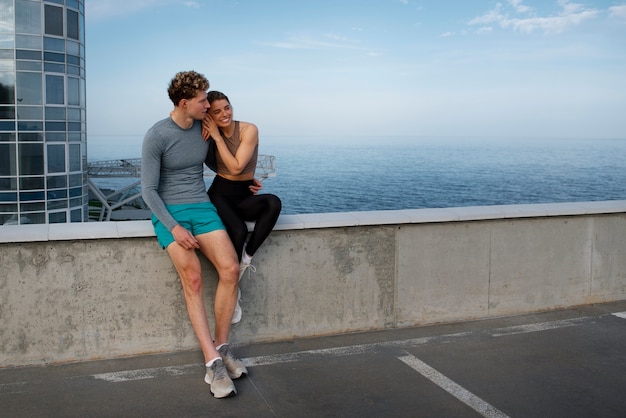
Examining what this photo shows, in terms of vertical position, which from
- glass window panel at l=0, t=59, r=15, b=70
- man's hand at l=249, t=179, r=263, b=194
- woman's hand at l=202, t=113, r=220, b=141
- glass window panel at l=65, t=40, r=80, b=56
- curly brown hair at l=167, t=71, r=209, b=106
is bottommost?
man's hand at l=249, t=179, r=263, b=194

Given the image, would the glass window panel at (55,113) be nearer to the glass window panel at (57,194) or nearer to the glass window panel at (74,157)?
the glass window panel at (74,157)

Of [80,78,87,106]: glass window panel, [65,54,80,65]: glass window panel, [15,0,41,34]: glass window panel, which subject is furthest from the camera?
[80,78,87,106]: glass window panel

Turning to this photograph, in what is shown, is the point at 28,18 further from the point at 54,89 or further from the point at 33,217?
the point at 33,217

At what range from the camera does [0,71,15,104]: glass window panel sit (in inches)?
1368

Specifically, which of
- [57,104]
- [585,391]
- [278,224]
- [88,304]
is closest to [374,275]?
[278,224]

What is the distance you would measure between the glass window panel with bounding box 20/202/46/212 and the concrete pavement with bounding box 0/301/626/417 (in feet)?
109

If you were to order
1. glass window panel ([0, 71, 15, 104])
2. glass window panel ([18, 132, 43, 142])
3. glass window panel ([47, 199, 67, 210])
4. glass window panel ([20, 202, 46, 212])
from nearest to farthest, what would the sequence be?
1. glass window panel ([18, 132, 43, 142])
2. glass window panel ([0, 71, 15, 104])
3. glass window panel ([20, 202, 46, 212])
4. glass window panel ([47, 199, 67, 210])

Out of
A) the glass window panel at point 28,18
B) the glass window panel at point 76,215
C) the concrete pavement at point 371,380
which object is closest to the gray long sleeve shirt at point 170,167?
the concrete pavement at point 371,380

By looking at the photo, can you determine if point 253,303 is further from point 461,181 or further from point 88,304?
point 461,181

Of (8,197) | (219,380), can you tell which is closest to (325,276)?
(219,380)

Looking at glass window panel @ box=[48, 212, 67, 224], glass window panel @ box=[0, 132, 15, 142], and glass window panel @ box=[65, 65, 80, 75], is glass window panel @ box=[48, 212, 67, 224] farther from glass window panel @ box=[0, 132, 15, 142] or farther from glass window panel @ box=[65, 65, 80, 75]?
glass window panel @ box=[65, 65, 80, 75]

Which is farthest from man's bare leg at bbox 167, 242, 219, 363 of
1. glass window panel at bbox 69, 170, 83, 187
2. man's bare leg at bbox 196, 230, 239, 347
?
glass window panel at bbox 69, 170, 83, 187

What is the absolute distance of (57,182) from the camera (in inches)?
1421

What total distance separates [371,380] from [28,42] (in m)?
35.3
